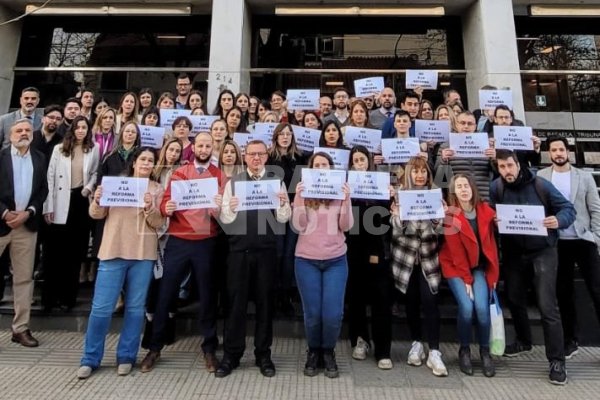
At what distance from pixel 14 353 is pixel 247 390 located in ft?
8.90

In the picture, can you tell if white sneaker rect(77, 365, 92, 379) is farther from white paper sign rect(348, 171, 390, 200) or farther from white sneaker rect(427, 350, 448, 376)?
white sneaker rect(427, 350, 448, 376)

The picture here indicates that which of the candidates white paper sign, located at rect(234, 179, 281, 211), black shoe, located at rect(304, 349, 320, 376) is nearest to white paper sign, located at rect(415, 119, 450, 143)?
white paper sign, located at rect(234, 179, 281, 211)

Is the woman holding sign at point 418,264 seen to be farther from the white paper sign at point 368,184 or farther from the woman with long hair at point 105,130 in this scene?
the woman with long hair at point 105,130

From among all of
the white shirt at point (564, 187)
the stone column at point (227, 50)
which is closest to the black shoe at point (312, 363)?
the white shirt at point (564, 187)

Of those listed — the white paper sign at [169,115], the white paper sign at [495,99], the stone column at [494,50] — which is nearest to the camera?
the white paper sign at [169,115]

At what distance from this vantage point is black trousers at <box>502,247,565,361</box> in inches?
169

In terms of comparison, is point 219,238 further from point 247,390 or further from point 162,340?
point 247,390

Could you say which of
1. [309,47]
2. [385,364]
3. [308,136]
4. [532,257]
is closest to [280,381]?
[385,364]

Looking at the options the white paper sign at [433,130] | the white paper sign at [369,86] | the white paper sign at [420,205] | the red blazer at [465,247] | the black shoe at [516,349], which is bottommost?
the black shoe at [516,349]

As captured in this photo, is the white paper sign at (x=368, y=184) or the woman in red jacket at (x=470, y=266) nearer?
the woman in red jacket at (x=470, y=266)

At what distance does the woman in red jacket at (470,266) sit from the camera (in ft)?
14.2

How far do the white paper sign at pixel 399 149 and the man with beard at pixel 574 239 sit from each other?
1466 millimetres

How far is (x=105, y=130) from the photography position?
5777 millimetres

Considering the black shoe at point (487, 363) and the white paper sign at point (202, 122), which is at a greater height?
the white paper sign at point (202, 122)
